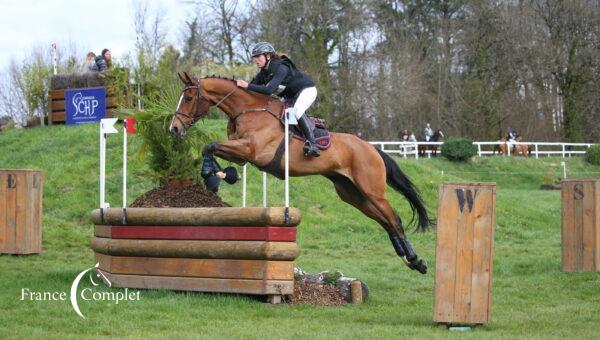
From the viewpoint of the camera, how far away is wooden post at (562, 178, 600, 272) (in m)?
10.9

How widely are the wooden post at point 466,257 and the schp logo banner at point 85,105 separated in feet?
47.0

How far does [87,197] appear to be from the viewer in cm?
1727

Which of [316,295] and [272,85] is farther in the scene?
[272,85]

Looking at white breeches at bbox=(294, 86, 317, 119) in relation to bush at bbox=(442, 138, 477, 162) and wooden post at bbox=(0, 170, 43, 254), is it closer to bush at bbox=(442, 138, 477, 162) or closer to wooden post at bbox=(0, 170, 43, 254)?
wooden post at bbox=(0, 170, 43, 254)

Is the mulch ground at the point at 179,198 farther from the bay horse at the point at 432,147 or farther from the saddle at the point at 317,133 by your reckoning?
the bay horse at the point at 432,147

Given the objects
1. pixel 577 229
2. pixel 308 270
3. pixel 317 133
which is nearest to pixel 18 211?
pixel 308 270

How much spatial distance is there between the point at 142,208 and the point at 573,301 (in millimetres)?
4612

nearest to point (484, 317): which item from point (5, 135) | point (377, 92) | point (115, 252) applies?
point (115, 252)

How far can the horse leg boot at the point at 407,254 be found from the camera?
9.99 meters

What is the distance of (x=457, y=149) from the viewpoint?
31.3m

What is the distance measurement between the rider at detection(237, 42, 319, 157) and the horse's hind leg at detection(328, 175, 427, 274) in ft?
2.96

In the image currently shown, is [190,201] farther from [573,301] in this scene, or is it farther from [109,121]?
[573,301]

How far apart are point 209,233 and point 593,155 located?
2996 centimetres

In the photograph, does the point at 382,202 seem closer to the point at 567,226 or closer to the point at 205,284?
the point at 205,284
